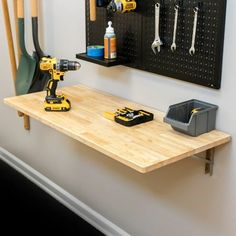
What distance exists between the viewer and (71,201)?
274 cm

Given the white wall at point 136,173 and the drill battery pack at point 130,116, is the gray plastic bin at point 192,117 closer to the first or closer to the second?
the white wall at point 136,173

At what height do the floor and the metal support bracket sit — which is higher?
the metal support bracket

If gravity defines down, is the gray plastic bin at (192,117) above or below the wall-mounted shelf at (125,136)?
above

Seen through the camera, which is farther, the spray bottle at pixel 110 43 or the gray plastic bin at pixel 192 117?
the spray bottle at pixel 110 43

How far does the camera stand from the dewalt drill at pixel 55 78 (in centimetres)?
203

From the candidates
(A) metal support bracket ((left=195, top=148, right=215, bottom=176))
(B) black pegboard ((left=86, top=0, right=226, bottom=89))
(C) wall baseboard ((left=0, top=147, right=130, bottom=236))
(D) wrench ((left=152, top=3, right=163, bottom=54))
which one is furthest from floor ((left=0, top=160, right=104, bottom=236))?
(D) wrench ((left=152, top=3, right=163, bottom=54))

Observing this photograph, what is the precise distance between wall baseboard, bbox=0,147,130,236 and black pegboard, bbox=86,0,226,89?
0.94 m

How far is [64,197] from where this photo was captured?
9.16 ft

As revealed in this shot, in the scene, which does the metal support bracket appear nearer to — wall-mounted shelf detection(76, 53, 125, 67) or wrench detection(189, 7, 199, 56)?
wrench detection(189, 7, 199, 56)

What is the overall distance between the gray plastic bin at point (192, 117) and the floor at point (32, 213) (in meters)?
0.98

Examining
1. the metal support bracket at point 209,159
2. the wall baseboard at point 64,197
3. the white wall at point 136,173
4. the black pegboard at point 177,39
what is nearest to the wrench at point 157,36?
the black pegboard at point 177,39

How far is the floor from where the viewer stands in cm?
254

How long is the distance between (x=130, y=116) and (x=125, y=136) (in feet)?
0.51

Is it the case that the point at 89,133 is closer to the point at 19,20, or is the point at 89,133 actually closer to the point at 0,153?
the point at 19,20
